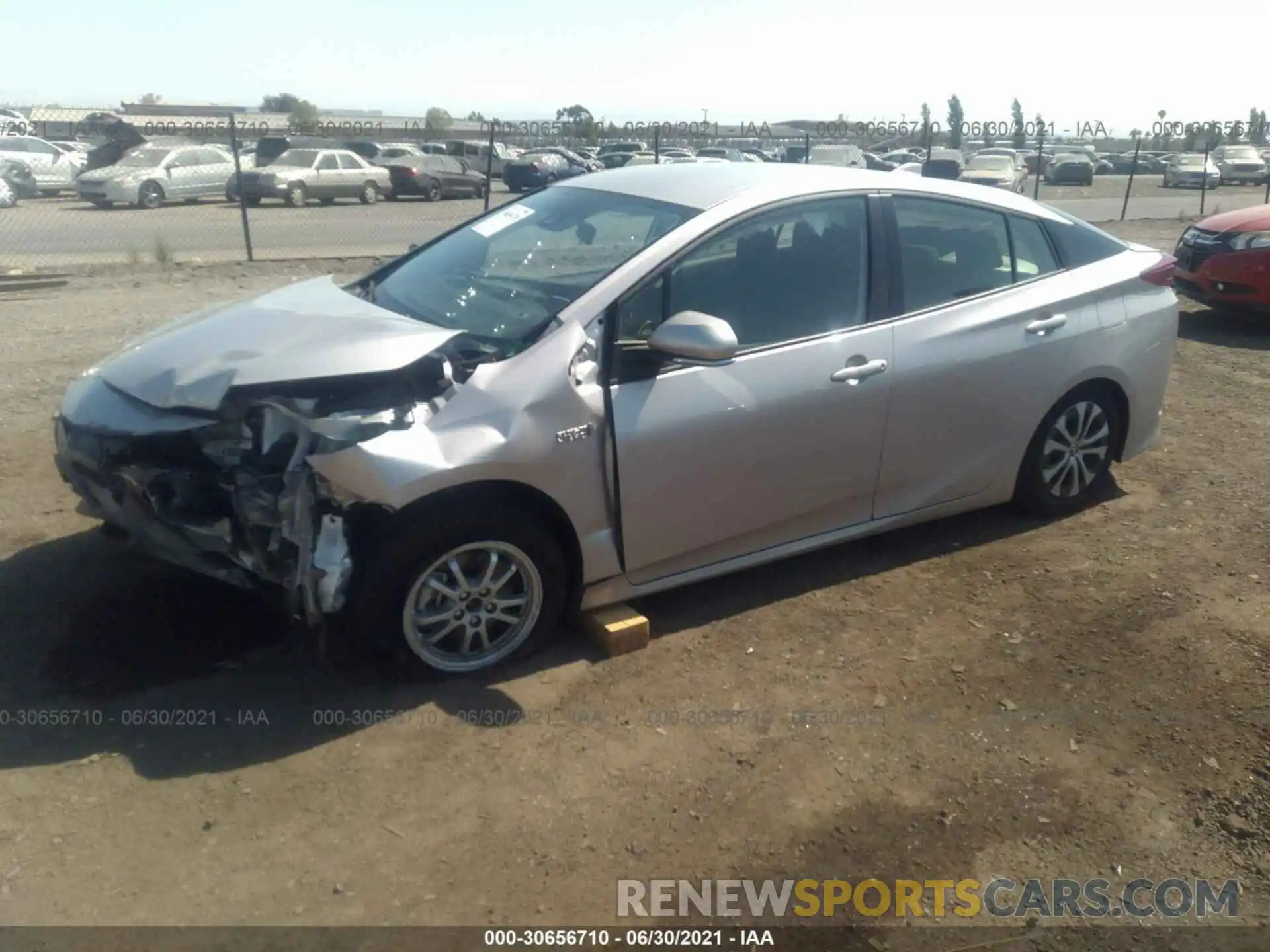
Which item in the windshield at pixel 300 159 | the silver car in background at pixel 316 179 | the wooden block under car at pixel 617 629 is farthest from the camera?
the windshield at pixel 300 159

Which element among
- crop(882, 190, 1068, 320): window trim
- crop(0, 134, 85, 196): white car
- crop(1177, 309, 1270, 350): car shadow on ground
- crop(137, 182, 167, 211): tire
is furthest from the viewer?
crop(0, 134, 85, 196): white car

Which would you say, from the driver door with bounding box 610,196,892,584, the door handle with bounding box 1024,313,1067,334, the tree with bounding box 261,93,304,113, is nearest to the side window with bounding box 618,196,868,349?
the driver door with bounding box 610,196,892,584

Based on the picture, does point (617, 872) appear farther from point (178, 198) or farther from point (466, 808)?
point (178, 198)

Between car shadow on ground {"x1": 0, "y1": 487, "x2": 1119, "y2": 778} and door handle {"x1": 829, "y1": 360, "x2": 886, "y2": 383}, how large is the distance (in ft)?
3.12

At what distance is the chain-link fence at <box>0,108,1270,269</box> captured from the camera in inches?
648

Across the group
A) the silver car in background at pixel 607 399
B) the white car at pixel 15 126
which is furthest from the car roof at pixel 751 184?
the white car at pixel 15 126

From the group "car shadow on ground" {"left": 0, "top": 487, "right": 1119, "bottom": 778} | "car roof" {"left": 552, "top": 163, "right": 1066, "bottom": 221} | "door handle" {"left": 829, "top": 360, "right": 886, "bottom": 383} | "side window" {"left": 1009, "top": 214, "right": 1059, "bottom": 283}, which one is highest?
"car roof" {"left": 552, "top": 163, "right": 1066, "bottom": 221}

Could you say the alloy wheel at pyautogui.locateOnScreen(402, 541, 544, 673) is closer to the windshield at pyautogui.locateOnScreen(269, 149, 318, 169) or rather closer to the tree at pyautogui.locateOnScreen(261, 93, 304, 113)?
the windshield at pyautogui.locateOnScreen(269, 149, 318, 169)

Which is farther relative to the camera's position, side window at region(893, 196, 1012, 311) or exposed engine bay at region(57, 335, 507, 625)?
side window at region(893, 196, 1012, 311)

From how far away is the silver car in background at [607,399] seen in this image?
359 cm

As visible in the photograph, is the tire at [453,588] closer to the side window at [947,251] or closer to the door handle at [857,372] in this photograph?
the door handle at [857,372]

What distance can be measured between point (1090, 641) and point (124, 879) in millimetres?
3527

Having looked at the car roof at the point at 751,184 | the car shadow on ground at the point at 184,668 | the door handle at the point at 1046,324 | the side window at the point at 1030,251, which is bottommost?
the car shadow on ground at the point at 184,668

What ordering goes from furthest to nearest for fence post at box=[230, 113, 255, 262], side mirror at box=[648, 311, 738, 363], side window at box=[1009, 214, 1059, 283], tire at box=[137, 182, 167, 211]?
1. tire at box=[137, 182, 167, 211]
2. fence post at box=[230, 113, 255, 262]
3. side window at box=[1009, 214, 1059, 283]
4. side mirror at box=[648, 311, 738, 363]
